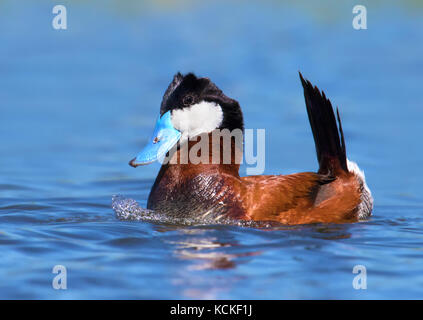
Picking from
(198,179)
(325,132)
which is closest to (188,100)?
(198,179)

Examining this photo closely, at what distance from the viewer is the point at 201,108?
7.30 metres

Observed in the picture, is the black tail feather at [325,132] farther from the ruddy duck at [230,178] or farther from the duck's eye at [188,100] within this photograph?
the duck's eye at [188,100]

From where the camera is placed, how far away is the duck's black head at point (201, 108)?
730 centimetres

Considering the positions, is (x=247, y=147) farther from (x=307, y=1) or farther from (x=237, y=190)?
(x=307, y=1)

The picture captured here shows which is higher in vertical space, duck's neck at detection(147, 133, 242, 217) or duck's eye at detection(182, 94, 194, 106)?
duck's eye at detection(182, 94, 194, 106)

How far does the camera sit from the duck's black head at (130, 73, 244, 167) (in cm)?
730

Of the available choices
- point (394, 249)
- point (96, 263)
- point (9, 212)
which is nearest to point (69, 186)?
point (9, 212)

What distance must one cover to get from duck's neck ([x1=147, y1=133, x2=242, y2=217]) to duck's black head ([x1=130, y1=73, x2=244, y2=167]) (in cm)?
12

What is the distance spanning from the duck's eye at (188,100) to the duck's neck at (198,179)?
0.34m

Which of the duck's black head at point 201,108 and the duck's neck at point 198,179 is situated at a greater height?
the duck's black head at point 201,108

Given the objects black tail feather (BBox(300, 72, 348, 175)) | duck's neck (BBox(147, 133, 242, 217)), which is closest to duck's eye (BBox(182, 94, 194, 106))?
duck's neck (BBox(147, 133, 242, 217))

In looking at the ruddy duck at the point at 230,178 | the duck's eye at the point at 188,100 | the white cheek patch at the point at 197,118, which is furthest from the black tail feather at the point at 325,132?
the duck's eye at the point at 188,100

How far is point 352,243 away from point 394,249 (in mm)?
343

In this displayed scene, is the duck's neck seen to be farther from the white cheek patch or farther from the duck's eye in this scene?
the duck's eye
